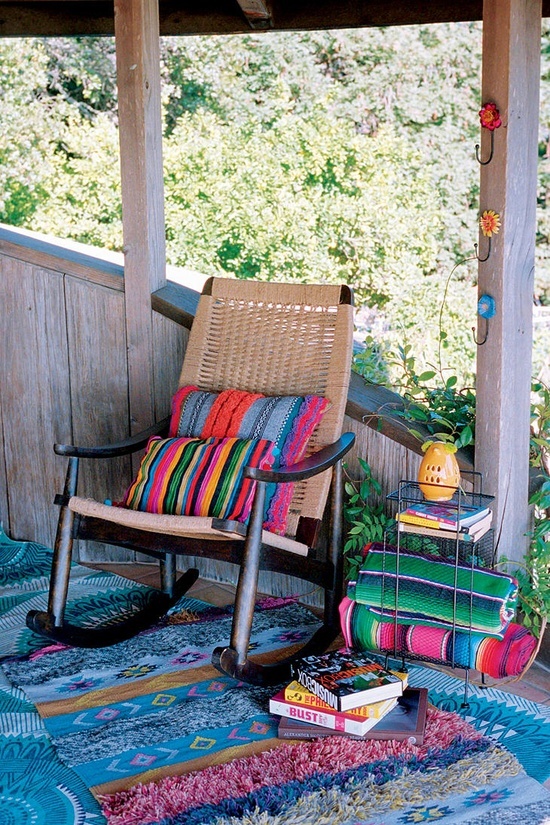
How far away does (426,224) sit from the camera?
34.3ft

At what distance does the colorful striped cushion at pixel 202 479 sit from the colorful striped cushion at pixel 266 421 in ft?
0.20

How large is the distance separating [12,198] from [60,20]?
6823 mm

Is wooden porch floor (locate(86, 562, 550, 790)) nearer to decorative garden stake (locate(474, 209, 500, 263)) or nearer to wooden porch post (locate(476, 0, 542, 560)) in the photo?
wooden porch post (locate(476, 0, 542, 560))

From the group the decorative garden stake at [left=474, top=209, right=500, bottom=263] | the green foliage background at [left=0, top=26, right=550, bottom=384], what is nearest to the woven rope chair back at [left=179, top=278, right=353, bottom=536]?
the decorative garden stake at [left=474, top=209, right=500, bottom=263]

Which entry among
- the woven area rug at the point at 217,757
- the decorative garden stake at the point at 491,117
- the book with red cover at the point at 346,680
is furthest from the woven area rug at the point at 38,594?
the decorative garden stake at the point at 491,117

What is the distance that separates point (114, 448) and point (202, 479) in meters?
0.36

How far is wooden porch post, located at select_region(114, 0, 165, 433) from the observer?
10.6 ft

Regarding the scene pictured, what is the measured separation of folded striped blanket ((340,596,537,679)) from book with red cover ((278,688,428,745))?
183 millimetres

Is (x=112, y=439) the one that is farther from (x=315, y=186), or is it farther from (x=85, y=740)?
(x=315, y=186)

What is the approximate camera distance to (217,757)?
87.0 inches

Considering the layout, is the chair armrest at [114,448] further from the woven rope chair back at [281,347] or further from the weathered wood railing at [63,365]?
the weathered wood railing at [63,365]

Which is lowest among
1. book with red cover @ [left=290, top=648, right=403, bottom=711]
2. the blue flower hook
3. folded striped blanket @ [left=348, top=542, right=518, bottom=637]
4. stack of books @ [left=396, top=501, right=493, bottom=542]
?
book with red cover @ [left=290, top=648, right=403, bottom=711]

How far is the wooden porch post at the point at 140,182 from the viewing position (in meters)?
3.22

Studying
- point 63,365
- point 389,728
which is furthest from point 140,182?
point 389,728
